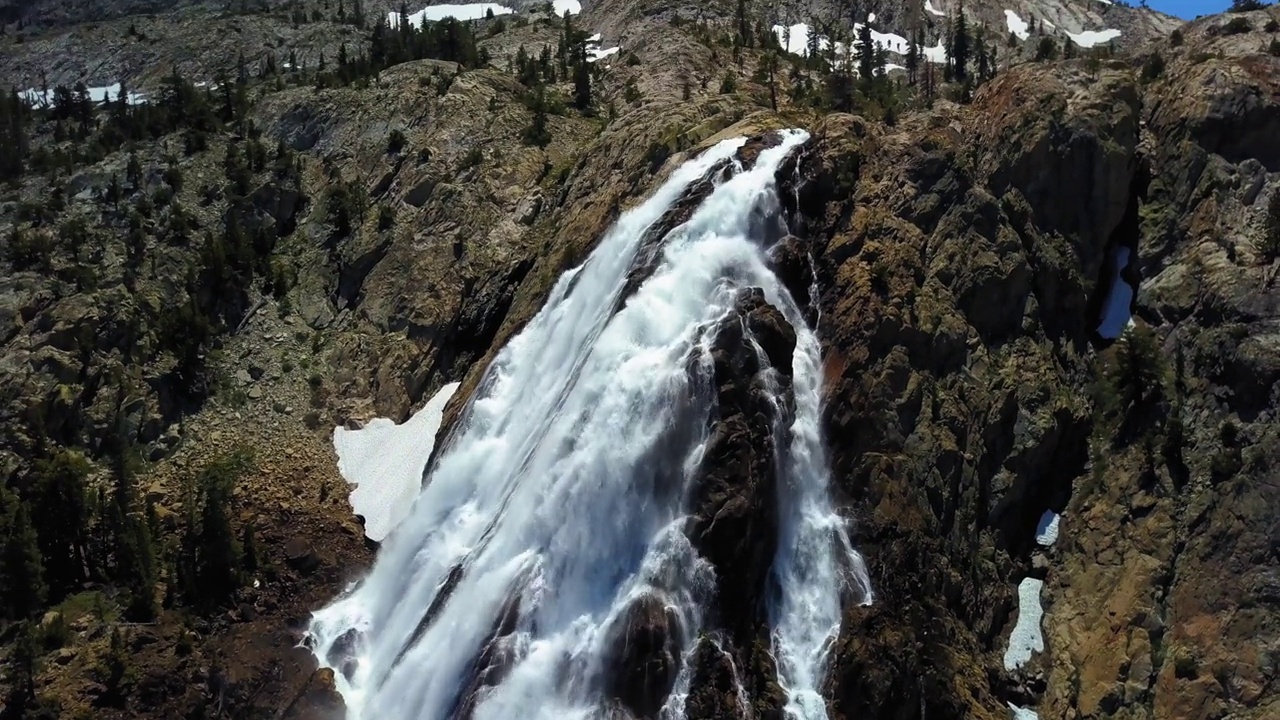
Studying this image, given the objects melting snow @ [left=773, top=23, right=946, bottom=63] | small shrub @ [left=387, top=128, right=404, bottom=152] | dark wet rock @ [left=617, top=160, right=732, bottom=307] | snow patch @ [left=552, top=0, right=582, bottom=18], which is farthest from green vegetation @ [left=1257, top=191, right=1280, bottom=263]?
snow patch @ [left=552, top=0, right=582, bottom=18]

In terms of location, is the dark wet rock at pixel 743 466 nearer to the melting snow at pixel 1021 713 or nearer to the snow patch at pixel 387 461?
the melting snow at pixel 1021 713

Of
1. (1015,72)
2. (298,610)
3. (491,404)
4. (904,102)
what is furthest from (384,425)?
(904,102)

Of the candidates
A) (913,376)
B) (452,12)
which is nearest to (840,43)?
(452,12)

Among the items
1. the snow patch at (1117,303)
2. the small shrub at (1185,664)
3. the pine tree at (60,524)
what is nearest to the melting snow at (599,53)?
the snow patch at (1117,303)

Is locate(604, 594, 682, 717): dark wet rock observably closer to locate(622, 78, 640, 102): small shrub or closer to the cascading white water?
the cascading white water

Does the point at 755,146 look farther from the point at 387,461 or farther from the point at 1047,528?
the point at 387,461

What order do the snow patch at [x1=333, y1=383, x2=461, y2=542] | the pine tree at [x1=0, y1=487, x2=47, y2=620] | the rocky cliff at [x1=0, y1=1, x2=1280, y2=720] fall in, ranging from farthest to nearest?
Result: the snow patch at [x1=333, y1=383, x2=461, y2=542] < the pine tree at [x1=0, y1=487, x2=47, y2=620] < the rocky cliff at [x1=0, y1=1, x2=1280, y2=720]
